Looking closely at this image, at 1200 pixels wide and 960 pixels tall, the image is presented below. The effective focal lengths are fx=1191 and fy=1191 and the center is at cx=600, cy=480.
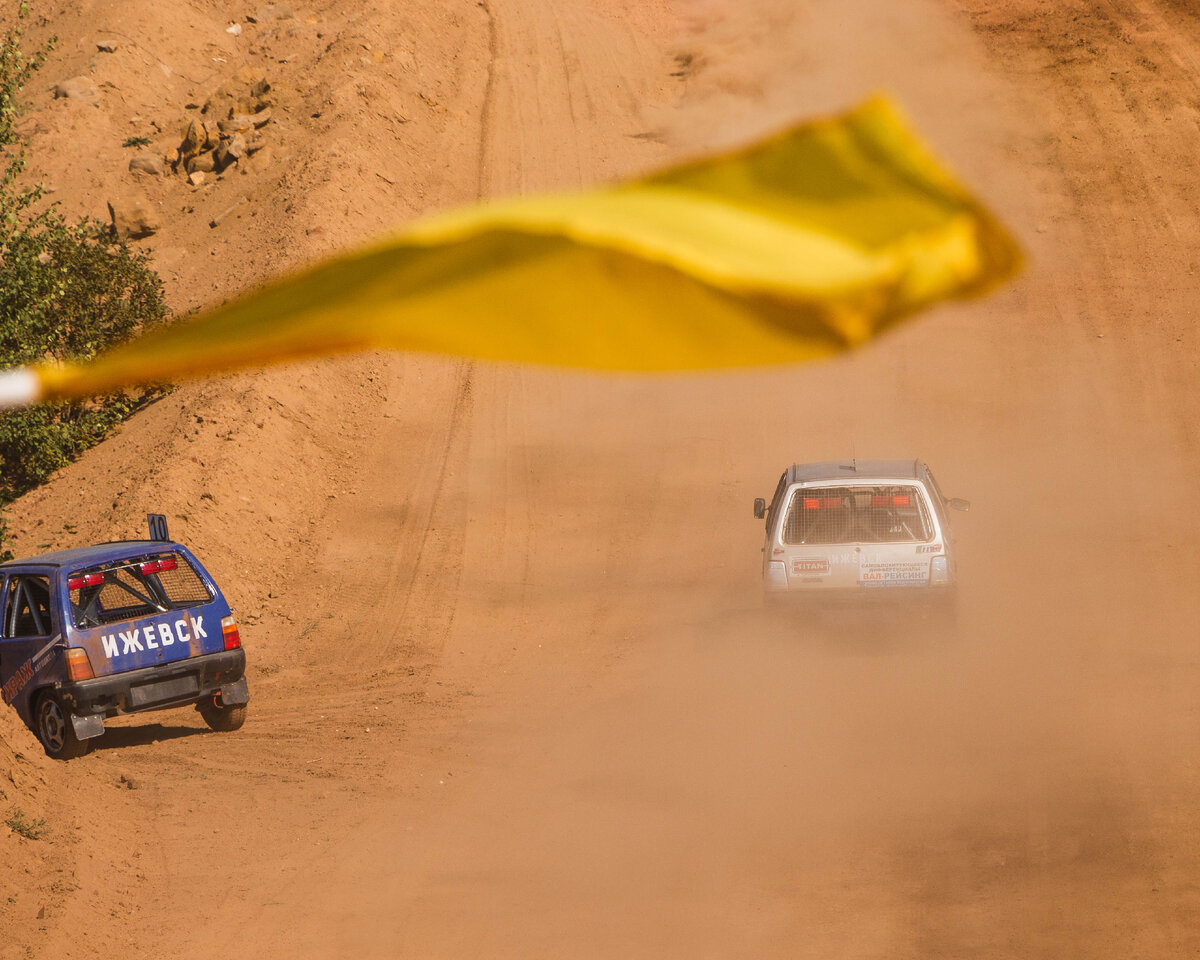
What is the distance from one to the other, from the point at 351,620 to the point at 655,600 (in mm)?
4054

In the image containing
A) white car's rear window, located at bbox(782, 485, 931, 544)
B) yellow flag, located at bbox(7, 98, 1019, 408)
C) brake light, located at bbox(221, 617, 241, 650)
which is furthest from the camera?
white car's rear window, located at bbox(782, 485, 931, 544)

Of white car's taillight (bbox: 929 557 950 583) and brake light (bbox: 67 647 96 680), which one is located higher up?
brake light (bbox: 67 647 96 680)

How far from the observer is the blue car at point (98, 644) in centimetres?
1002

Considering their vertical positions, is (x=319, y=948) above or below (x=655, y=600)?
above

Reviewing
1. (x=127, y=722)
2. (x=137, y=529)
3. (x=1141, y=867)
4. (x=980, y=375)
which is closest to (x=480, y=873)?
(x=1141, y=867)

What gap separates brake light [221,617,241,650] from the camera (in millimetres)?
10836

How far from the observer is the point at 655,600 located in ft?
52.2

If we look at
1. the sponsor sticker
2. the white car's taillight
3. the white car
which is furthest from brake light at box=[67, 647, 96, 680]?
the white car's taillight

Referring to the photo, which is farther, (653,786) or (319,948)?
(653,786)

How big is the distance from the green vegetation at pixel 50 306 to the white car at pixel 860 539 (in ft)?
29.6

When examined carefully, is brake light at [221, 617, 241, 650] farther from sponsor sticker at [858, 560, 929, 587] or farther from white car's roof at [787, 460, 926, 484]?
sponsor sticker at [858, 560, 929, 587]

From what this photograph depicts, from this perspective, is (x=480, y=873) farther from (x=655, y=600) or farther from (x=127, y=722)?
(x=655, y=600)

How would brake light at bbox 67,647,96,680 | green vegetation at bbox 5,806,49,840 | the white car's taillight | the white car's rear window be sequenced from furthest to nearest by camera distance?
the white car's rear window, the white car's taillight, brake light at bbox 67,647,96,680, green vegetation at bbox 5,806,49,840

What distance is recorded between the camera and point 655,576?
16.8m
